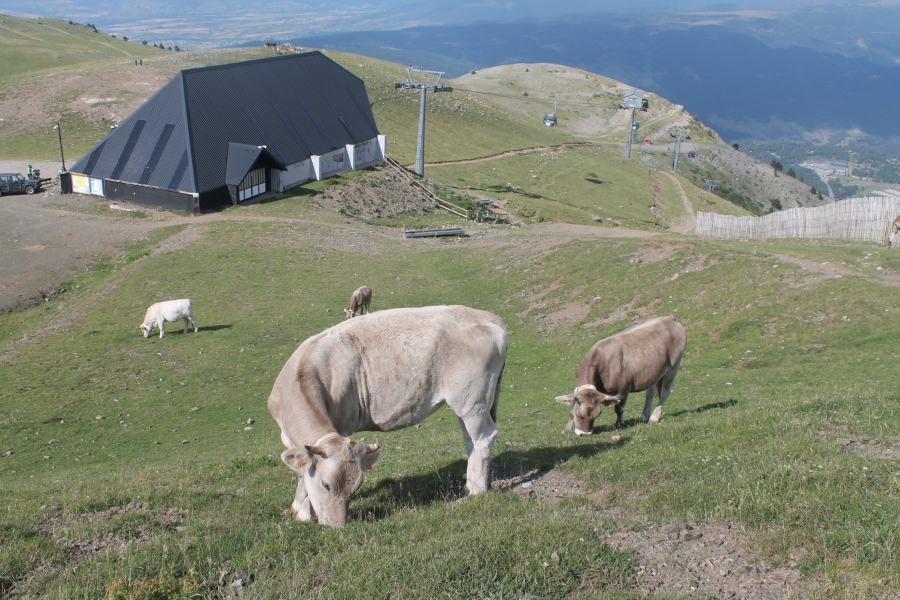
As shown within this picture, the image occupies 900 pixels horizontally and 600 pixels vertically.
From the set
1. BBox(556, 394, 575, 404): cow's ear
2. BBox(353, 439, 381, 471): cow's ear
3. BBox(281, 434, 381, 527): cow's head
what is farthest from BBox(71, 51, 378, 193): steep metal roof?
BBox(353, 439, 381, 471): cow's ear

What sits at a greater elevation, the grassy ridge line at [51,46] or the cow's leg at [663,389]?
the grassy ridge line at [51,46]

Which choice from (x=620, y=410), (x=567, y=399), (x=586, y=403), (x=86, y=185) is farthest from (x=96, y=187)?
(x=586, y=403)

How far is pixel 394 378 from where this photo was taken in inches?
453

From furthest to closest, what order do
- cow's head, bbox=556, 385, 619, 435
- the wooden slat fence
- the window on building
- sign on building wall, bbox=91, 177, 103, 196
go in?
the window on building < sign on building wall, bbox=91, 177, 103, 196 < the wooden slat fence < cow's head, bbox=556, 385, 619, 435

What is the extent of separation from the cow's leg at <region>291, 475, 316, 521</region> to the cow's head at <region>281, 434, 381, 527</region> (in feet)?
1.17

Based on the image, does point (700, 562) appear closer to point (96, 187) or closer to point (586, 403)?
point (586, 403)

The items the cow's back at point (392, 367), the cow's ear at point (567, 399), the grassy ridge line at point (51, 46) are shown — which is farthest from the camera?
the grassy ridge line at point (51, 46)

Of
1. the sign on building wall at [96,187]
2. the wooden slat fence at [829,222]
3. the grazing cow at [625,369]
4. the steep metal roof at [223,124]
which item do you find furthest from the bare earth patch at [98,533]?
the sign on building wall at [96,187]

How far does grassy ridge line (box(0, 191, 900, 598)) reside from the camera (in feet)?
28.5

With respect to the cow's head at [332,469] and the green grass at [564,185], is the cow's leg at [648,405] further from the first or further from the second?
the green grass at [564,185]

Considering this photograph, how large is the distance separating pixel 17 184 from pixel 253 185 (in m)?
17.8

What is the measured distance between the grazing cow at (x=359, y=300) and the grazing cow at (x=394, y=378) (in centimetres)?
2146

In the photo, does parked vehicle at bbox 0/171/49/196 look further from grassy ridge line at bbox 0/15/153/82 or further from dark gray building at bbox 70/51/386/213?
grassy ridge line at bbox 0/15/153/82

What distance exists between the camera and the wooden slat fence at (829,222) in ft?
124
